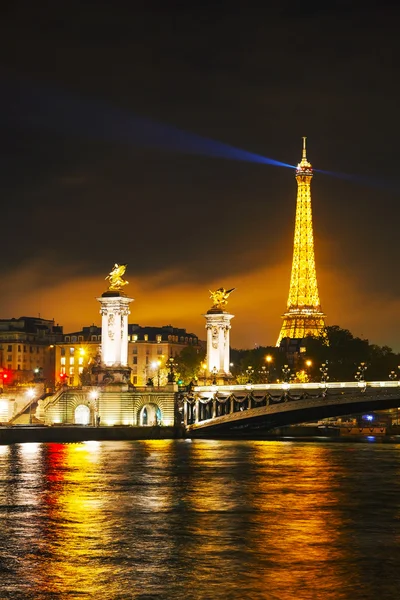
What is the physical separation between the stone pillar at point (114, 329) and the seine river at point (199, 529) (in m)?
47.9

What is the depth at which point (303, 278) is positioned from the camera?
189375 mm

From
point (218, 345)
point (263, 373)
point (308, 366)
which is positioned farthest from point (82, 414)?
point (263, 373)

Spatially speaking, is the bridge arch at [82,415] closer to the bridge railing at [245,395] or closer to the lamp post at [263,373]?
the bridge railing at [245,395]

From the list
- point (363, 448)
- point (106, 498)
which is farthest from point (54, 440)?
point (106, 498)

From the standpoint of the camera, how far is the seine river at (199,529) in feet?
106

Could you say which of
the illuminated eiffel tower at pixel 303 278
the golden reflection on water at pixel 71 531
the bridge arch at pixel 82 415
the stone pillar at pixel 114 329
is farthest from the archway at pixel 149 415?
the illuminated eiffel tower at pixel 303 278

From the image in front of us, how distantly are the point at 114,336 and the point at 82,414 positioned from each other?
26.6 feet

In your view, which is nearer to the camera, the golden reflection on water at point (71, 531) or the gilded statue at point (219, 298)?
the golden reflection on water at point (71, 531)

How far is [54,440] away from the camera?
104250mm

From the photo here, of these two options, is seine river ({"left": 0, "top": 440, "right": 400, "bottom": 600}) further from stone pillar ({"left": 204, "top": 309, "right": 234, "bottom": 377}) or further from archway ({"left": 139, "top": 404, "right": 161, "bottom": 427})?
stone pillar ({"left": 204, "top": 309, "right": 234, "bottom": 377})

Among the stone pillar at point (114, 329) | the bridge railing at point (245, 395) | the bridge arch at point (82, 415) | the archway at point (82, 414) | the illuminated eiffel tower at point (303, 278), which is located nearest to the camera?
the bridge railing at point (245, 395)

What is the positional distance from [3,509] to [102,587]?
1785 centimetres

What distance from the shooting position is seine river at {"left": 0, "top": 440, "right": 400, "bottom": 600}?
3241cm

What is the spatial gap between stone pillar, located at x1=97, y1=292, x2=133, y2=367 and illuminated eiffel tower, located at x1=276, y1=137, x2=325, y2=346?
214 feet
